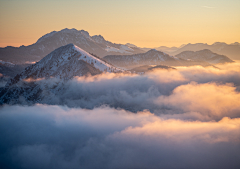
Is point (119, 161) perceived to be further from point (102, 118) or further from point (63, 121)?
point (63, 121)

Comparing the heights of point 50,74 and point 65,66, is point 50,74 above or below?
below

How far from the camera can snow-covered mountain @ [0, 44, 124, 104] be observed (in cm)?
16800

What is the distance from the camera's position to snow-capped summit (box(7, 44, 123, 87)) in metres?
173

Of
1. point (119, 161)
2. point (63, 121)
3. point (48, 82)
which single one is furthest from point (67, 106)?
point (119, 161)

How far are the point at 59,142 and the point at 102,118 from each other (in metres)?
46.8

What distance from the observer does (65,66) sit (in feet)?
582

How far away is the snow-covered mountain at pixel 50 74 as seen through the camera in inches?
6614

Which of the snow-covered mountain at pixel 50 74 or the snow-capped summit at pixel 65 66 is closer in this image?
the snow-covered mountain at pixel 50 74

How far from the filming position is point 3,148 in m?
167

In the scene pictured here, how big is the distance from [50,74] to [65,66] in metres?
16.1

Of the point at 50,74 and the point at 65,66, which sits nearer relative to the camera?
the point at 50,74

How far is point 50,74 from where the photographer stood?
173 meters

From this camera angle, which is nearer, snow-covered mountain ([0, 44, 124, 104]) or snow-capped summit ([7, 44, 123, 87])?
snow-covered mountain ([0, 44, 124, 104])

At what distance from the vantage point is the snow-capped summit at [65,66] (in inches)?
6816
